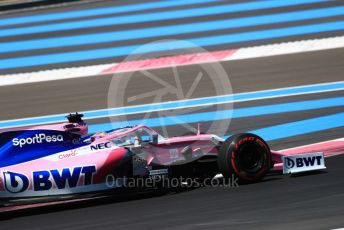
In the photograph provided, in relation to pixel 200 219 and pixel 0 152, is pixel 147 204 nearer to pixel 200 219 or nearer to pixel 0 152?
pixel 200 219

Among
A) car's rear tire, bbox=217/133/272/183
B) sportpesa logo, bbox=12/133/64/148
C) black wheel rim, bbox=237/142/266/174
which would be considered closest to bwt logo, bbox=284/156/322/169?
car's rear tire, bbox=217/133/272/183

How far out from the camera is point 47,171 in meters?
7.70

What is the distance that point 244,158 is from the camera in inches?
330

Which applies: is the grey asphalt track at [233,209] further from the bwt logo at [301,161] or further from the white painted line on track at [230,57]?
the white painted line on track at [230,57]

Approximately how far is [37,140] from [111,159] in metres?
0.84

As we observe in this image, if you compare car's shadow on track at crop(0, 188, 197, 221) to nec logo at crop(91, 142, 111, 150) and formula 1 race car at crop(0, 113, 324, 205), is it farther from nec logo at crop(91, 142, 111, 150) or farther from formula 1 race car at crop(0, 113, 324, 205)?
nec logo at crop(91, 142, 111, 150)

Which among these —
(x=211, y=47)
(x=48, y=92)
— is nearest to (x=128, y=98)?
(x=48, y=92)

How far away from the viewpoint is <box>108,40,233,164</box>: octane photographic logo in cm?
1308

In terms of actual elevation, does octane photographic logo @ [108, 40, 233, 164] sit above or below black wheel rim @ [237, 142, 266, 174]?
above

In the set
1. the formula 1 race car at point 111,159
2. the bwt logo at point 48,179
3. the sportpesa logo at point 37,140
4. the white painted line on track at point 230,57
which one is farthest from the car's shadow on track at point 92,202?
the white painted line on track at point 230,57

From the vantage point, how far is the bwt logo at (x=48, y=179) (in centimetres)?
757

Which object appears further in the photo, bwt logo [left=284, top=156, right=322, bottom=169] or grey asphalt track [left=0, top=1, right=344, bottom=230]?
bwt logo [left=284, top=156, right=322, bottom=169]

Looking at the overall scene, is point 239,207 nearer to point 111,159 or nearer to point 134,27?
point 111,159

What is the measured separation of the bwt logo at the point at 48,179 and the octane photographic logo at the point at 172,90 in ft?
14.3
